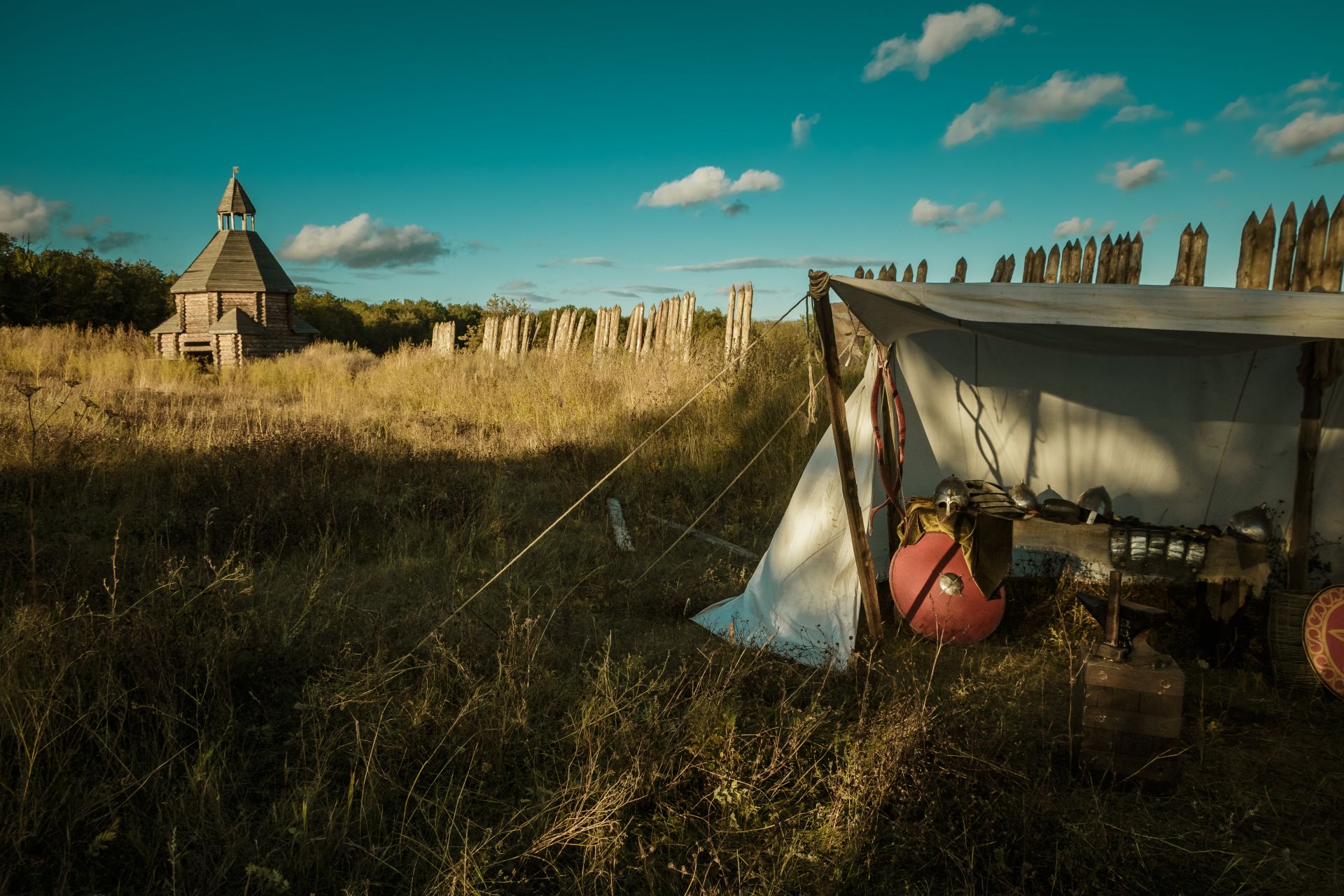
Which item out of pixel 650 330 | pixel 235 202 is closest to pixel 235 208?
pixel 235 202

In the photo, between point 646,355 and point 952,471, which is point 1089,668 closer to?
point 952,471

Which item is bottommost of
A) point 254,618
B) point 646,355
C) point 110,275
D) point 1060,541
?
point 254,618

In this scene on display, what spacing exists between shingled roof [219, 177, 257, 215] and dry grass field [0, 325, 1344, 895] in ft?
110

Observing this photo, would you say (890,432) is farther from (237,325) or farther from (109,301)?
(109,301)

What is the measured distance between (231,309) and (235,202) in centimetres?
Answer: 663

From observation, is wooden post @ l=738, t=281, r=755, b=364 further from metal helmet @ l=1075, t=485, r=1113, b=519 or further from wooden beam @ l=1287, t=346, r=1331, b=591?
wooden beam @ l=1287, t=346, r=1331, b=591

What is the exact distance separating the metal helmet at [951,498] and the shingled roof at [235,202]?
3751 cm

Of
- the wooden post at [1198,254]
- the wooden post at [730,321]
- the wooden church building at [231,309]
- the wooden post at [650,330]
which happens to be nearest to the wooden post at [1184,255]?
the wooden post at [1198,254]

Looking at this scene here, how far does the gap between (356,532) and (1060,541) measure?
15.5 feet

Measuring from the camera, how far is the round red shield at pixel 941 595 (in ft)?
13.8

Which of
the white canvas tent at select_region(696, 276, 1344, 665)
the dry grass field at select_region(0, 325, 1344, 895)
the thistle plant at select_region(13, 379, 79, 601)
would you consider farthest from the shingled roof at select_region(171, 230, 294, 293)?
the white canvas tent at select_region(696, 276, 1344, 665)

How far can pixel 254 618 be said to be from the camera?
338 centimetres

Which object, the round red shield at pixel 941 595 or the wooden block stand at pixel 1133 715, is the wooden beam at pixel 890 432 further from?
the wooden block stand at pixel 1133 715

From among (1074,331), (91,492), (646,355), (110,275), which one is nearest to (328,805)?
(1074,331)
